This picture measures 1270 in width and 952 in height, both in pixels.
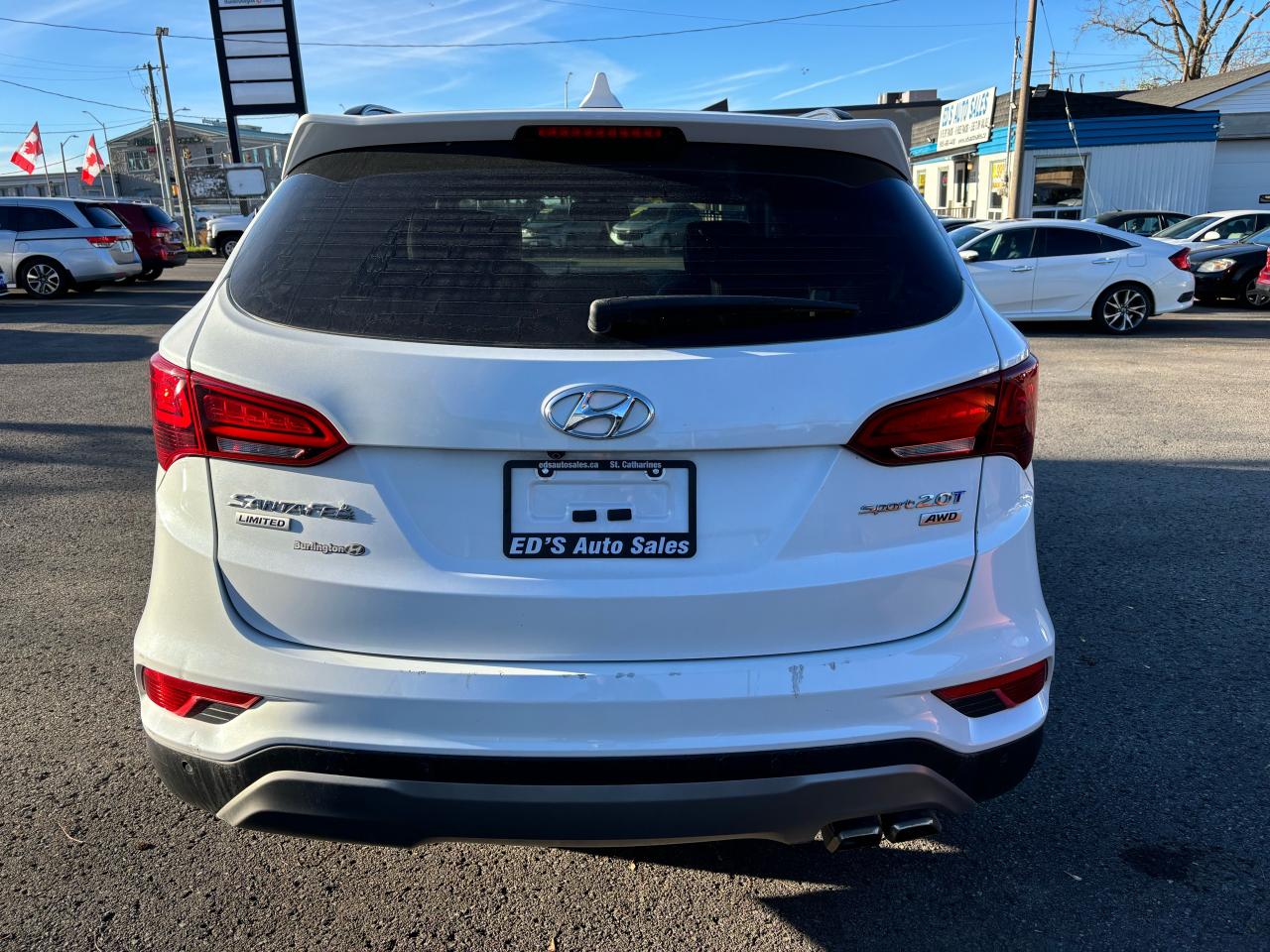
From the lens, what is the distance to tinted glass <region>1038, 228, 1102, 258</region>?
1298 cm

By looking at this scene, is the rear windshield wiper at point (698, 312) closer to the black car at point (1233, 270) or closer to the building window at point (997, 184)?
the black car at point (1233, 270)

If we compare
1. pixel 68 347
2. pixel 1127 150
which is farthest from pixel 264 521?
pixel 1127 150

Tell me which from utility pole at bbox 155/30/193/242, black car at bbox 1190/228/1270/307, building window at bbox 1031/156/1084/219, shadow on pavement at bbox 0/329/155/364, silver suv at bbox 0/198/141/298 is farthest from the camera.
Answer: utility pole at bbox 155/30/193/242

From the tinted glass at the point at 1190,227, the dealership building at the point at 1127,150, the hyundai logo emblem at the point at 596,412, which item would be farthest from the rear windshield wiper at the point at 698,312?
the dealership building at the point at 1127,150

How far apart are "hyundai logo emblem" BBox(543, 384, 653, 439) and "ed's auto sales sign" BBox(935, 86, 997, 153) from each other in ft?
96.4

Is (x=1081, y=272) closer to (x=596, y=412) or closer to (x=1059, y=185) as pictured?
(x=596, y=412)

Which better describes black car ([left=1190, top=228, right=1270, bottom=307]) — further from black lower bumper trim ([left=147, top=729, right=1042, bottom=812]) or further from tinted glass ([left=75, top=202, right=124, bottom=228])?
tinted glass ([left=75, top=202, right=124, bottom=228])

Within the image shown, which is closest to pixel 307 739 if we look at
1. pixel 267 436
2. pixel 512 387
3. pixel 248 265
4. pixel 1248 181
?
pixel 267 436

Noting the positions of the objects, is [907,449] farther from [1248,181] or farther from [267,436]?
[1248,181]

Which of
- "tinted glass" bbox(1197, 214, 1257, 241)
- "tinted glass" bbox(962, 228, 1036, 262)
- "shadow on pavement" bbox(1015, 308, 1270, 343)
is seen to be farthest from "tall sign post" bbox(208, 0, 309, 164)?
"tinted glass" bbox(1197, 214, 1257, 241)

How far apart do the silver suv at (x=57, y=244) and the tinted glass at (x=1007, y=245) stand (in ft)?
52.6

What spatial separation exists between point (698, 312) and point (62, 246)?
2034 centimetres

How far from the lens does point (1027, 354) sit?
2.10m

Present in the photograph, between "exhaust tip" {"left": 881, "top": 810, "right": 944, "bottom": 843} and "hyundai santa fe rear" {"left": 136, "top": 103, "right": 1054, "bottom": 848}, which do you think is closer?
"hyundai santa fe rear" {"left": 136, "top": 103, "right": 1054, "bottom": 848}
